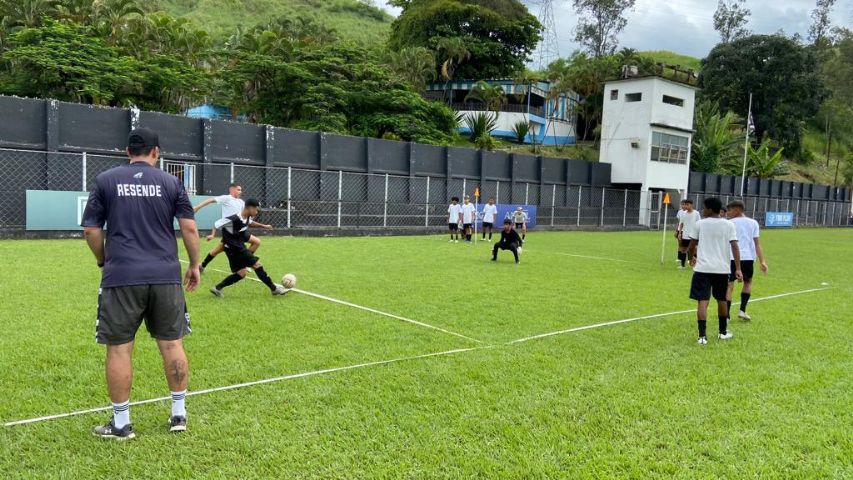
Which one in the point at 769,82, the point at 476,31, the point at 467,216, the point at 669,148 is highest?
the point at 476,31

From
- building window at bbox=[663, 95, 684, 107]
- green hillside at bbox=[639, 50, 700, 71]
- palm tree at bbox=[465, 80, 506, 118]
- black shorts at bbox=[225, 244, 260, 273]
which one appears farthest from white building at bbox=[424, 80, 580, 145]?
green hillside at bbox=[639, 50, 700, 71]

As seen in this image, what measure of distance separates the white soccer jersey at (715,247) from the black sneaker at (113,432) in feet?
20.5

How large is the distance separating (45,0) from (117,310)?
45.4 m

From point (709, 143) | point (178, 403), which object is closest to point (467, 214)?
point (178, 403)

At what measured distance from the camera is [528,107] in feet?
189

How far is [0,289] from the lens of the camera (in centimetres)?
894

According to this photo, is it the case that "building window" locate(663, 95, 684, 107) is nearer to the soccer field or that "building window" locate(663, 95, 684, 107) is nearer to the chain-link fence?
the chain-link fence

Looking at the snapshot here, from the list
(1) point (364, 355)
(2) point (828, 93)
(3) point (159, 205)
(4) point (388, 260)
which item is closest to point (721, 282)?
(1) point (364, 355)

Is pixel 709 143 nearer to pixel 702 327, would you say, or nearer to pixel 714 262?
pixel 714 262

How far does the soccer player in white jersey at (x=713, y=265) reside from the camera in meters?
7.18

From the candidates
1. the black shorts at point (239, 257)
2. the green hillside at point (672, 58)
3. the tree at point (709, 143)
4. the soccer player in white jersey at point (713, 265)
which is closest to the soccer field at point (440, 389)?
the soccer player in white jersey at point (713, 265)

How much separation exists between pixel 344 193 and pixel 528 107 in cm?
3451

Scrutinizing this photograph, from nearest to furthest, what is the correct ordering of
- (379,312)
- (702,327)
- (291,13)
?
(702,327) < (379,312) < (291,13)

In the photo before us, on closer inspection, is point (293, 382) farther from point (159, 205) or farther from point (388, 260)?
point (388, 260)
